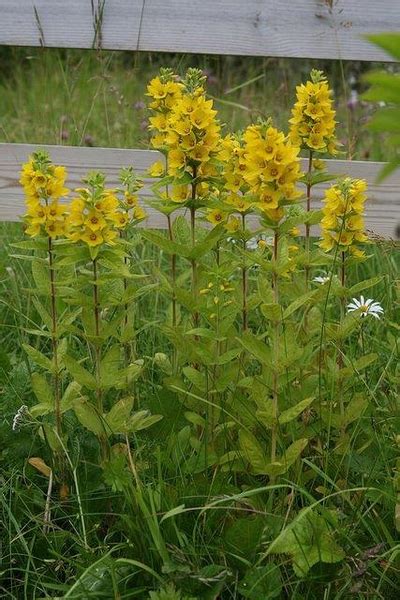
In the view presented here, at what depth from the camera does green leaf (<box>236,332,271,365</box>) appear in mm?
1524

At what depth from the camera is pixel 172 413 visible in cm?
180

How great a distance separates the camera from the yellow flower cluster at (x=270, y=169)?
1476mm

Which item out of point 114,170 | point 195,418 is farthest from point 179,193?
point 114,170

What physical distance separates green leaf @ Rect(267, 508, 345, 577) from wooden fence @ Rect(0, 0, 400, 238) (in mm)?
1441

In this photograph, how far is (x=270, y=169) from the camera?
4.87 feet

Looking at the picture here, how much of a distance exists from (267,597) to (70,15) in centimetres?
200

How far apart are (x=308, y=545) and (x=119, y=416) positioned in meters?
0.40

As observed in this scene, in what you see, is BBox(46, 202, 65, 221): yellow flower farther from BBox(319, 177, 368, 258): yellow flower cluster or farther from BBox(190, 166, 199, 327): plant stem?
BBox(319, 177, 368, 258): yellow flower cluster

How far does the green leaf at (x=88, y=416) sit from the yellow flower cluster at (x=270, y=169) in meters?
0.46

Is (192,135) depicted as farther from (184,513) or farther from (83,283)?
(184,513)

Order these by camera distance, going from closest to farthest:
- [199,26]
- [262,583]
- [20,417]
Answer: [262,583] < [20,417] < [199,26]

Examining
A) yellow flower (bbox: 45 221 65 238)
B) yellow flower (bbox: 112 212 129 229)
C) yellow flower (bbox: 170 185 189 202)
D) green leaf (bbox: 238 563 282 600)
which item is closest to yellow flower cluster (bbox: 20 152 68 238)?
yellow flower (bbox: 45 221 65 238)

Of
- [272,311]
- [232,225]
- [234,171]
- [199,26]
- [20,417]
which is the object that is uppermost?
[199,26]

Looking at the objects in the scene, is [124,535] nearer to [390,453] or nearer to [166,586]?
[166,586]
